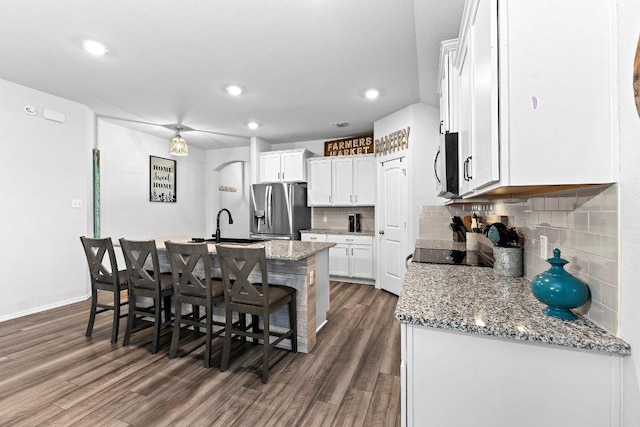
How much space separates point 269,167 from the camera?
548cm

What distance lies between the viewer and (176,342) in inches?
94.8

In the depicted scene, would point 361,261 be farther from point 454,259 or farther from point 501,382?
point 501,382

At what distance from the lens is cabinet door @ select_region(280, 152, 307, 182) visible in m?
5.27

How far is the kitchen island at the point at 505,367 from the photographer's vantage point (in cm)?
87

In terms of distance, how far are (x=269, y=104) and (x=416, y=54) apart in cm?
196

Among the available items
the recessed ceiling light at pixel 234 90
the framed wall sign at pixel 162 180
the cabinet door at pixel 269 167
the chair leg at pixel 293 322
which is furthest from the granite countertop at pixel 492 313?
the framed wall sign at pixel 162 180

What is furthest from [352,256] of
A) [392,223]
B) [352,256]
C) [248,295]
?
[248,295]

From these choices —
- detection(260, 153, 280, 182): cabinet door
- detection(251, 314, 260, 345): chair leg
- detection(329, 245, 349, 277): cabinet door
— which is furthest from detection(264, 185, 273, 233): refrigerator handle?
detection(251, 314, 260, 345): chair leg

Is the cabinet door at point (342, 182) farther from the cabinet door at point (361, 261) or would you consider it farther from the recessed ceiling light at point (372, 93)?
the recessed ceiling light at point (372, 93)

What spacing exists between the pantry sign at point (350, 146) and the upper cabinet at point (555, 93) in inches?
165

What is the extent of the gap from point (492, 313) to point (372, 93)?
3.03 m

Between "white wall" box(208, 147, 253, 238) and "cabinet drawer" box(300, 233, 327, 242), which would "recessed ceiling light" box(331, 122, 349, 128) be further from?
"white wall" box(208, 147, 253, 238)

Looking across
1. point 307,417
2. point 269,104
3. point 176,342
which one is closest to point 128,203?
point 269,104

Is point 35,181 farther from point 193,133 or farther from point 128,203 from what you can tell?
point 193,133
